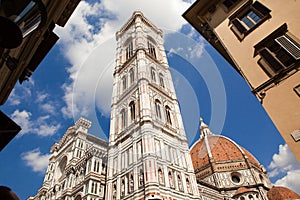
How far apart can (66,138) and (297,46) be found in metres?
42.0

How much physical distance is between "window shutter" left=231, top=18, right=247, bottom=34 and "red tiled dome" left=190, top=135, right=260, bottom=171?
2179 inches

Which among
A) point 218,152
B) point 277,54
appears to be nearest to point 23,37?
point 277,54

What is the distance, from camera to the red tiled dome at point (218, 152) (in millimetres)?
60400

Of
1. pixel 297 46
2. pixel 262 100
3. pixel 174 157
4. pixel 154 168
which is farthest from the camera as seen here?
pixel 174 157

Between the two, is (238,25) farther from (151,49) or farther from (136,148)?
(151,49)

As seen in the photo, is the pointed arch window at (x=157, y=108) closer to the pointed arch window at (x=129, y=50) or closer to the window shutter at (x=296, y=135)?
the pointed arch window at (x=129, y=50)

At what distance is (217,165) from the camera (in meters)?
56.8

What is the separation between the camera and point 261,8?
887 centimetres

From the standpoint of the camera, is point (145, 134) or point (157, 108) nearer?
point (145, 134)

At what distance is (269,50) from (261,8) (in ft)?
7.79

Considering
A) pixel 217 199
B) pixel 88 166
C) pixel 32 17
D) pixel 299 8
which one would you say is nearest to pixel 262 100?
pixel 299 8

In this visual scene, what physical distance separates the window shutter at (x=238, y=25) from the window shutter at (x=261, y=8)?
2.83 feet

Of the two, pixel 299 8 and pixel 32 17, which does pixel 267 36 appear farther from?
pixel 32 17

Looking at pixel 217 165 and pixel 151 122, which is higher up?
pixel 217 165
